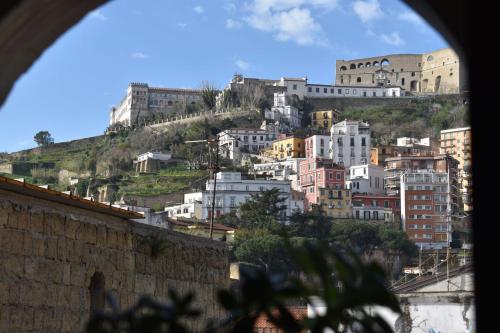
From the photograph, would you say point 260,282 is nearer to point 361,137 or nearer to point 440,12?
point 440,12

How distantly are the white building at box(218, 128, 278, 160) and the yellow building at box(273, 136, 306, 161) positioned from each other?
195cm

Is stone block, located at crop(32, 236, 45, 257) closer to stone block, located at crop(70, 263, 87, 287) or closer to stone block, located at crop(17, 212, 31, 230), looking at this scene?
stone block, located at crop(17, 212, 31, 230)

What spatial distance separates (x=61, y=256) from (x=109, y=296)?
312 inches

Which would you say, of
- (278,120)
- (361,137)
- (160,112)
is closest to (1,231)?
(361,137)

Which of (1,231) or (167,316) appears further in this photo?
(1,231)

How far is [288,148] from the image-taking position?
11088cm

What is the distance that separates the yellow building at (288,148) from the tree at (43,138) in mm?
30144

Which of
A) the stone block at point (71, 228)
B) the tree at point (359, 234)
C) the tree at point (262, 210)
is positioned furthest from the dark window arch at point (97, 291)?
the tree at point (359, 234)

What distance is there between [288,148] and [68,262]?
329 ft

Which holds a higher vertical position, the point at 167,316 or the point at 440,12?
the point at 440,12

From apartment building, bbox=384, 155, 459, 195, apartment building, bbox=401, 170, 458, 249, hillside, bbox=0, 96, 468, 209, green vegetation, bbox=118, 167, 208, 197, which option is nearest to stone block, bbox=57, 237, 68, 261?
hillside, bbox=0, 96, 468, 209

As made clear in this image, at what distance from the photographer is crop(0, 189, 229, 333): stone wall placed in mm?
9594

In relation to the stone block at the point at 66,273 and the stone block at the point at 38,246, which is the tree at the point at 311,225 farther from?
the stone block at the point at 38,246

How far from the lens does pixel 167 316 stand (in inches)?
106
